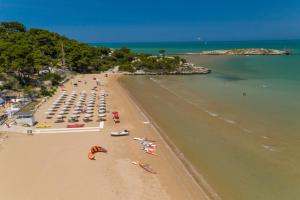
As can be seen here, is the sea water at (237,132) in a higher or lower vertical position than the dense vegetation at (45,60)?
lower

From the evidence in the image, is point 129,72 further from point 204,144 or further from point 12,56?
point 204,144

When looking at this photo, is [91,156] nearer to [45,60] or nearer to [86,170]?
[86,170]

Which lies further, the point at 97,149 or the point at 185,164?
the point at 97,149

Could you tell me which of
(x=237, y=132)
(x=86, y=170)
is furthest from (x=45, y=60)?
(x=86, y=170)

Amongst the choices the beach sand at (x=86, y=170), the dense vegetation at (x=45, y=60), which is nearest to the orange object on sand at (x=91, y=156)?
the beach sand at (x=86, y=170)

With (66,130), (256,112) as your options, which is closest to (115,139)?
(66,130)

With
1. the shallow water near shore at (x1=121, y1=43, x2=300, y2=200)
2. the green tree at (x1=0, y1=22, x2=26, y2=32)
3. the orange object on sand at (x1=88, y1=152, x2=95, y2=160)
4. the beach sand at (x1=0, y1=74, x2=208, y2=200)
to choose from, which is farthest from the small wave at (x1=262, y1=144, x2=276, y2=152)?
the green tree at (x1=0, y1=22, x2=26, y2=32)

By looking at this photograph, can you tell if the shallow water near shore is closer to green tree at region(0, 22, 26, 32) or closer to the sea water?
the sea water

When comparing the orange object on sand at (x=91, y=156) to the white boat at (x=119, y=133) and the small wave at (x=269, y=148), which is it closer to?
the white boat at (x=119, y=133)
